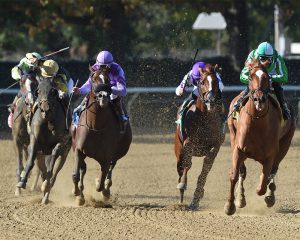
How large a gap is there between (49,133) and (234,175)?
304cm

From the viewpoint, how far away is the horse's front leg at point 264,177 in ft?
36.1

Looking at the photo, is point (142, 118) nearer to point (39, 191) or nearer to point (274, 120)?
point (39, 191)

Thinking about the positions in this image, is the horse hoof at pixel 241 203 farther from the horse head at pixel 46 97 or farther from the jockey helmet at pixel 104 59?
the horse head at pixel 46 97

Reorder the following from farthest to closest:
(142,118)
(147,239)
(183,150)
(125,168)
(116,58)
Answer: (116,58)
(142,118)
(125,168)
(183,150)
(147,239)

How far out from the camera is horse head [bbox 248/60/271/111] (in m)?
10.5

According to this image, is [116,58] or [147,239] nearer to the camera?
[147,239]

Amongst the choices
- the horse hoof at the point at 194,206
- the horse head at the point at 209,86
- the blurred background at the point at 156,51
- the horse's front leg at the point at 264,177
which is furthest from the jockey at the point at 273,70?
the blurred background at the point at 156,51

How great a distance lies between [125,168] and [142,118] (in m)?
6.38

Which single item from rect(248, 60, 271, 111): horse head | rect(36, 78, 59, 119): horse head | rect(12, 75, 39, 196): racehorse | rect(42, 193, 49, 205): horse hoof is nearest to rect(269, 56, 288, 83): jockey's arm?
rect(248, 60, 271, 111): horse head

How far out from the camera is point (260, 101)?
34.5 feet

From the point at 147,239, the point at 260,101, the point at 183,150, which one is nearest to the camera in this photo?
the point at 147,239

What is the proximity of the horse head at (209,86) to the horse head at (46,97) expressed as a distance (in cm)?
202

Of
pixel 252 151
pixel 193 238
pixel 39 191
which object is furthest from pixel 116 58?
pixel 193 238

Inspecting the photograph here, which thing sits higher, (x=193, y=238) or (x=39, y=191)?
(x=193, y=238)
